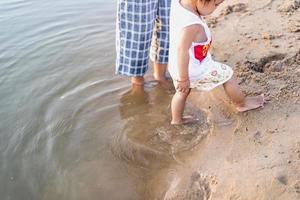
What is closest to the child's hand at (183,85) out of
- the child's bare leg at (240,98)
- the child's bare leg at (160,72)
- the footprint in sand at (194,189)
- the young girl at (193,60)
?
the young girl at (193,60)

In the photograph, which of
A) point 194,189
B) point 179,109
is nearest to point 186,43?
point 179,109

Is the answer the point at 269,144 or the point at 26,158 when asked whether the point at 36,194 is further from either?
the point at 269,144

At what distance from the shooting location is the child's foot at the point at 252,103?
3.07 m

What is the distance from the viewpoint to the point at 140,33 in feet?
10.8

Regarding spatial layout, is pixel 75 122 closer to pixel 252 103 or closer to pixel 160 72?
pixel 160 72

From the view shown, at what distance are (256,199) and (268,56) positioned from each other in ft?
5.66

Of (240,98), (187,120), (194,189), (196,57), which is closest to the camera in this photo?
(194,189)

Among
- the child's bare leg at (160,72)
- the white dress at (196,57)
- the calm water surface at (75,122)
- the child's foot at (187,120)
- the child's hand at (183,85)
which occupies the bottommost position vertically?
the calm water surface at (75,122)

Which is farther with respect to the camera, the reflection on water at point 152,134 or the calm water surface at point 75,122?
the reflection on water at point 152,134

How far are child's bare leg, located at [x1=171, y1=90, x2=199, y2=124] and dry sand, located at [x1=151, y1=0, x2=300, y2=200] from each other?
176 millimetres

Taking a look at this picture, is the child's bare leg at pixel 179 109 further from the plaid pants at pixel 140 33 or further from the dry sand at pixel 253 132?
the plaid pants at pixel 140 33

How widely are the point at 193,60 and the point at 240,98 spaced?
47 centimetres

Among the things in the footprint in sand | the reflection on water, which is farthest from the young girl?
the footprint in sand

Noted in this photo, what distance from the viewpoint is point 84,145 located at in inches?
123
